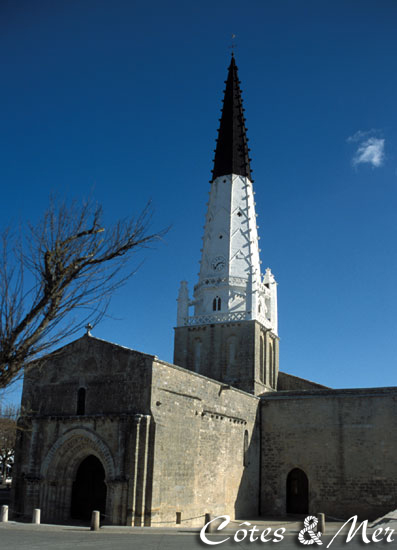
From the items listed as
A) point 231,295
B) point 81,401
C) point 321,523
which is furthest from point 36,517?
point 231,295

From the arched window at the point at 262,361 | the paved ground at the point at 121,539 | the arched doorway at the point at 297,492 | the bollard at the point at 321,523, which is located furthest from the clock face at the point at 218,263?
the bollard at the point at 321,523

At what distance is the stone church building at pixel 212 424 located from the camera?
21531 mm

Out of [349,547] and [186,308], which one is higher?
[186,308]

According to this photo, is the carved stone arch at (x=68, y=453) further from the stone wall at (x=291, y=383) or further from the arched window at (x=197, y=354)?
the stone wall at (x=291, y=383)

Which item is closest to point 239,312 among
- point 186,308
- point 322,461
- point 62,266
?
point 186,308

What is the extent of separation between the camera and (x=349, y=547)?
1444cm

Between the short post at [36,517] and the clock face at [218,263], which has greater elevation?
the clock face at [218,263]

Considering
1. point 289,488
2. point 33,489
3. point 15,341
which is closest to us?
point 15,341

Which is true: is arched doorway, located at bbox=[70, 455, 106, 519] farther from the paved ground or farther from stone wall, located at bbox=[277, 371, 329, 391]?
stone wall, located at bbox=[277, 371, 329, 391]

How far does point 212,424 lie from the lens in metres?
24.7

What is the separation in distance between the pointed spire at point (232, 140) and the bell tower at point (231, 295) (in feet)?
0.20

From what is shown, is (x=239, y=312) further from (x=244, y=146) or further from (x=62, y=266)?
(x=62, y=266)

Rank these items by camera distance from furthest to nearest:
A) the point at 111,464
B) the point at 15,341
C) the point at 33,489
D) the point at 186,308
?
the point at 186,308
the point at 33,489
the point at 111,464
the point at 15,341

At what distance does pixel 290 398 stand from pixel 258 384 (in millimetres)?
2460
